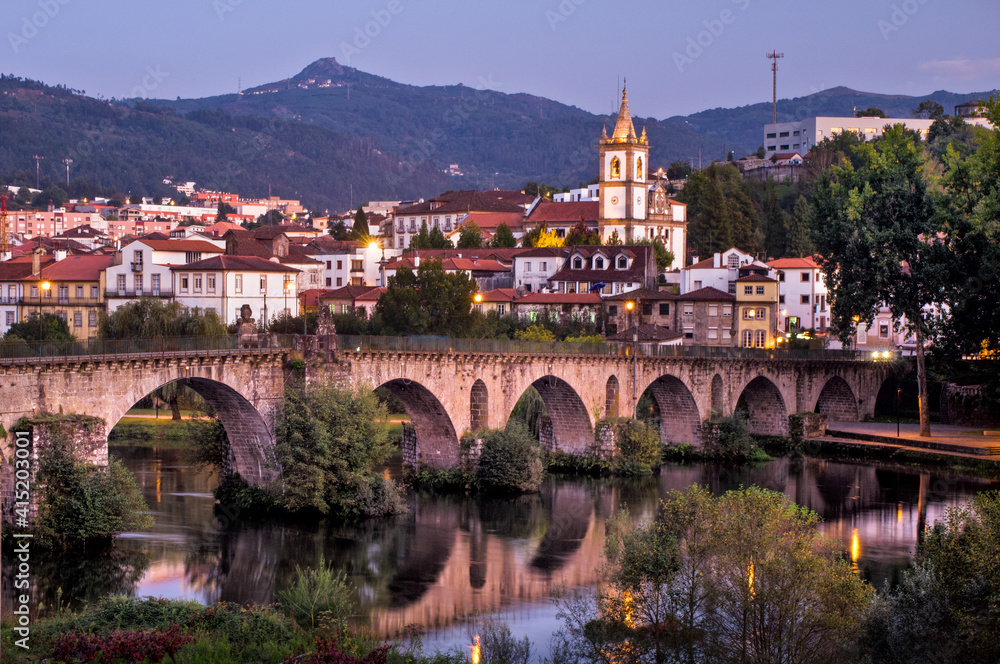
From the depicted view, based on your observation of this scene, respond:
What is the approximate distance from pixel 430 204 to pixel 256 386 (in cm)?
9868

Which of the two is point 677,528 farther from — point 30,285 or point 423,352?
point 30,285

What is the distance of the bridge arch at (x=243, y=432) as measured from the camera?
4269cm

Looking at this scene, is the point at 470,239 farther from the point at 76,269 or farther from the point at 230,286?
the point at 230,286

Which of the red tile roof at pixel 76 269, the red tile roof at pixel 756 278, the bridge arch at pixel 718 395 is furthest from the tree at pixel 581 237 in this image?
the bridge arch at pixel 718 395

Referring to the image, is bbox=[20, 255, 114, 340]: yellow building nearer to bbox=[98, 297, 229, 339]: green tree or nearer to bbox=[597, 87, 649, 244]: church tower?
bbox=[98, 297, 229, 339]: green tree

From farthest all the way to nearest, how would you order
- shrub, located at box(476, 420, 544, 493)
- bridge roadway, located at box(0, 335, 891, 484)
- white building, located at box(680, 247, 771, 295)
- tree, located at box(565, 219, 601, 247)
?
1. tree, located at box(565, 219, 601, 247)
2. white building, located at box(680, 247, 771, 295)
3. shrub, located at box(476, 420, 544, 493)
4. bridge roadway, located at box(0, 335, 891, 484)

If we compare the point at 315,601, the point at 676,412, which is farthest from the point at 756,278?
the point at 315,601

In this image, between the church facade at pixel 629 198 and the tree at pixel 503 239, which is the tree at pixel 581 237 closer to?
the church facade at pixel 629 198

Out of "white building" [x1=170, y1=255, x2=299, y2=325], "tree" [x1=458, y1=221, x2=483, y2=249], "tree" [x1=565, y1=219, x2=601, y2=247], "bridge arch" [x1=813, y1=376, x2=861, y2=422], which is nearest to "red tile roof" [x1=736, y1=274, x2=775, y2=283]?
"bridge arch" [x1=813, y1=376, x2=861, y2=422]

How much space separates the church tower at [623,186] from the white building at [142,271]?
4486 centimetres

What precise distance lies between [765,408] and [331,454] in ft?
109

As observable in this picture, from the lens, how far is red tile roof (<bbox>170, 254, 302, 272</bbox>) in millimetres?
72375

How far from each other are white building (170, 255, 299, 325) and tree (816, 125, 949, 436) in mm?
32828

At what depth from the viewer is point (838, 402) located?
7144cm
